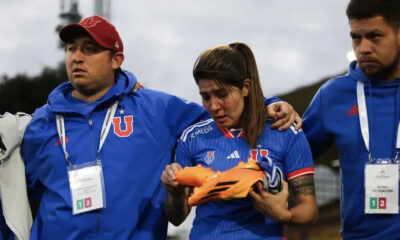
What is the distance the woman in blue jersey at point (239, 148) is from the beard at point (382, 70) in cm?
51

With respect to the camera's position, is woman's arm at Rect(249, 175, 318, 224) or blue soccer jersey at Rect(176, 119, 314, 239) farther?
blue soccer jersey at Rect(176, 119, 314, 239)

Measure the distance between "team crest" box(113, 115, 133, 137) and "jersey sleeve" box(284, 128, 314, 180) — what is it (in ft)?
3.35

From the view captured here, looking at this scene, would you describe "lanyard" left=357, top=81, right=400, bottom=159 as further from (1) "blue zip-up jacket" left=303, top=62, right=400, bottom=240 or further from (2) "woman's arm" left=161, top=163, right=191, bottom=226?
(2) "woman's arm" left=161, top=163, right=191, bottom=226

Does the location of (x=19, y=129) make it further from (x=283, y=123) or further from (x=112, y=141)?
(x=283, y=123)

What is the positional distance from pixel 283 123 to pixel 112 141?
40.9 inches

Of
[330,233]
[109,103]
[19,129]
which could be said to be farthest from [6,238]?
[330,233]

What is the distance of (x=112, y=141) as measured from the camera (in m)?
4.39

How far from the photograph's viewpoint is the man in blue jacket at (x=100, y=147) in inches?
169

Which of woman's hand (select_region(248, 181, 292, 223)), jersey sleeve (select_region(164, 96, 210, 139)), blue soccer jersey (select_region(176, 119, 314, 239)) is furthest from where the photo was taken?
jersey sleeve (select_region(164, 96, 210, 139))

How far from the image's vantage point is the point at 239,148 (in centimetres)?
385

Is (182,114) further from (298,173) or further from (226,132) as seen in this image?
(298,173)

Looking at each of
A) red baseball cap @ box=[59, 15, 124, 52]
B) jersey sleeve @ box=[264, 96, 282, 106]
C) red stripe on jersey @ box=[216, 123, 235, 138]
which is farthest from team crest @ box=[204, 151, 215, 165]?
red baseball cap @ box=[59, 15, 124, 52]

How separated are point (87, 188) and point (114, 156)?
0.23 m

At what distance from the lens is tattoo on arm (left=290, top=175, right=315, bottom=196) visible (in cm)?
378
